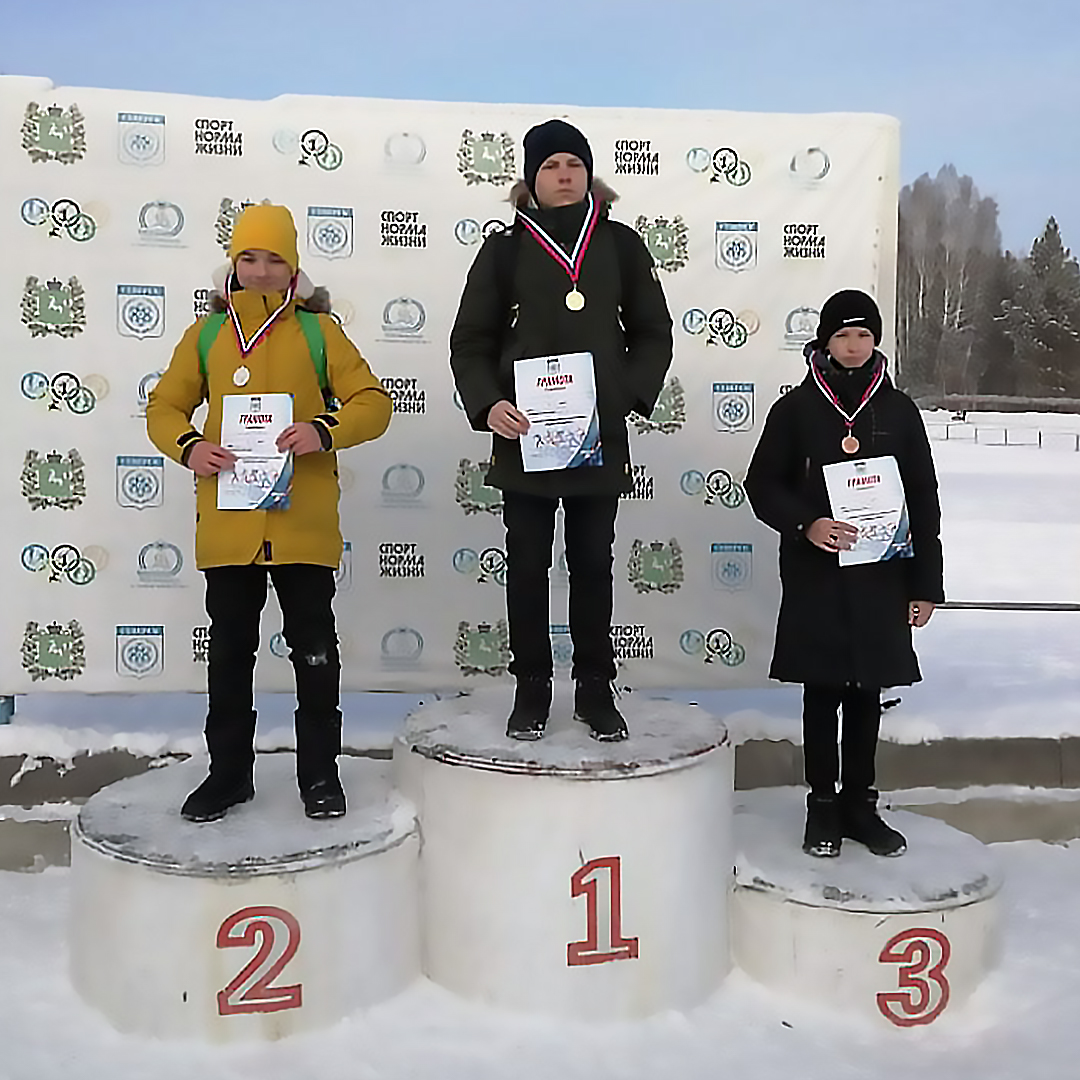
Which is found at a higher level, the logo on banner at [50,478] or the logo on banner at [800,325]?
the logo on banner at [800,325]

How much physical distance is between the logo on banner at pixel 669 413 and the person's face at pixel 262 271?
165 centimetres

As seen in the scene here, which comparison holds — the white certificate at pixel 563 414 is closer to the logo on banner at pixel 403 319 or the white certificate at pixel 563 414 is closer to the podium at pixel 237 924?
the podium at pixel 237 924

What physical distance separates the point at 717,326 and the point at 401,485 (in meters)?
1.26

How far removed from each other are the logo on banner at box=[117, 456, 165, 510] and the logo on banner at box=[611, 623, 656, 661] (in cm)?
167

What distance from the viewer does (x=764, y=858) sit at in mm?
2980

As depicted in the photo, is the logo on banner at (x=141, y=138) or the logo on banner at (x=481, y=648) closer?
the logo on banner at (x=141, y=138)

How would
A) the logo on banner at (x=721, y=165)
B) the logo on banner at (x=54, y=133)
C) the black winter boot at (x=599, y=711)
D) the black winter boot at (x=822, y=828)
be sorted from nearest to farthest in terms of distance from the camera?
the black winter boot at (x=599, y=711) < the black winter boot at (x=822, y=828) < the logo on banner at (x=54, y=133) < the logo on banner at (x=721, y=165)

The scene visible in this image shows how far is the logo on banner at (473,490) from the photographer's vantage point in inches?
156

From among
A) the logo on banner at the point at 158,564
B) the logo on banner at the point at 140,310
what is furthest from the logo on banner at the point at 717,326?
the logo on banner at the point at 158,564

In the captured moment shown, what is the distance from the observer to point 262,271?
2.65 meters

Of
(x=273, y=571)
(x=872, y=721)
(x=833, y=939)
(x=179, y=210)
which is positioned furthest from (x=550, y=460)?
(x=179, y=210)

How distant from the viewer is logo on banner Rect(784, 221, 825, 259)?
157 inches

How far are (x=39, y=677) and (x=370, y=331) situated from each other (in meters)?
1.64

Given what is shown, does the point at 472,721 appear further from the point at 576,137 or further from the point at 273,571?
the point at 576,137
